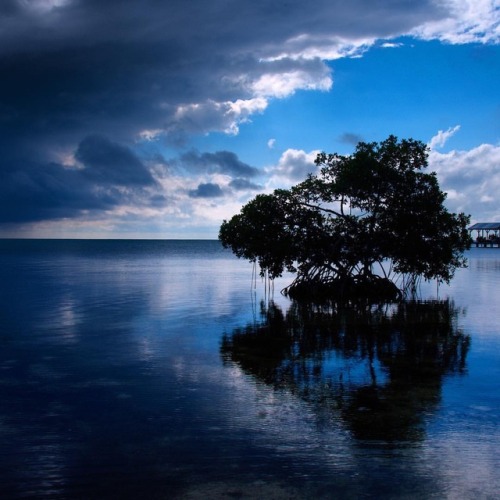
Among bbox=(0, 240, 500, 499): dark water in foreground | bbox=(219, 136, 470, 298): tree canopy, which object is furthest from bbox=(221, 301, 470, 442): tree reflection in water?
bbox=(219, 136, 470, 298): tree canopy

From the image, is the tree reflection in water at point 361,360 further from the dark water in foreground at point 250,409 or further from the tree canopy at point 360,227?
the tree canopy at point 360,227

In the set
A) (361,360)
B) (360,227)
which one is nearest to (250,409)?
(361,360)

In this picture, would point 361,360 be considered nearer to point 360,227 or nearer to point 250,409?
point 250,409

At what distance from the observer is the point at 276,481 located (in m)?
8.16

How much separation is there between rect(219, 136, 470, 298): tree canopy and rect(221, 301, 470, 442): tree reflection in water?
6976 mm

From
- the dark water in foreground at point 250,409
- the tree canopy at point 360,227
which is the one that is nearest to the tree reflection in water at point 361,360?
the dark water in foreground at point 250,409

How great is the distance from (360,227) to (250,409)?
25075 millimetres

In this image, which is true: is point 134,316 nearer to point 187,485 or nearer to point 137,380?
point 137,380

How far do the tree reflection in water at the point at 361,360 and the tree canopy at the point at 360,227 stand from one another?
698cm

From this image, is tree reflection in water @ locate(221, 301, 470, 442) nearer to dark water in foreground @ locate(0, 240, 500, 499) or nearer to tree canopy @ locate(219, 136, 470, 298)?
dark water in foreground @ locate(0, 240, 500, 499)

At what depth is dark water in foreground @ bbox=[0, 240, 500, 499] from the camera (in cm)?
828

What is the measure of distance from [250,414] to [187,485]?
3514mm

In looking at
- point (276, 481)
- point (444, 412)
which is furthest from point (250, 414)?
point (444, 412)

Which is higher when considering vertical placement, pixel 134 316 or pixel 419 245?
pixel 419 245
